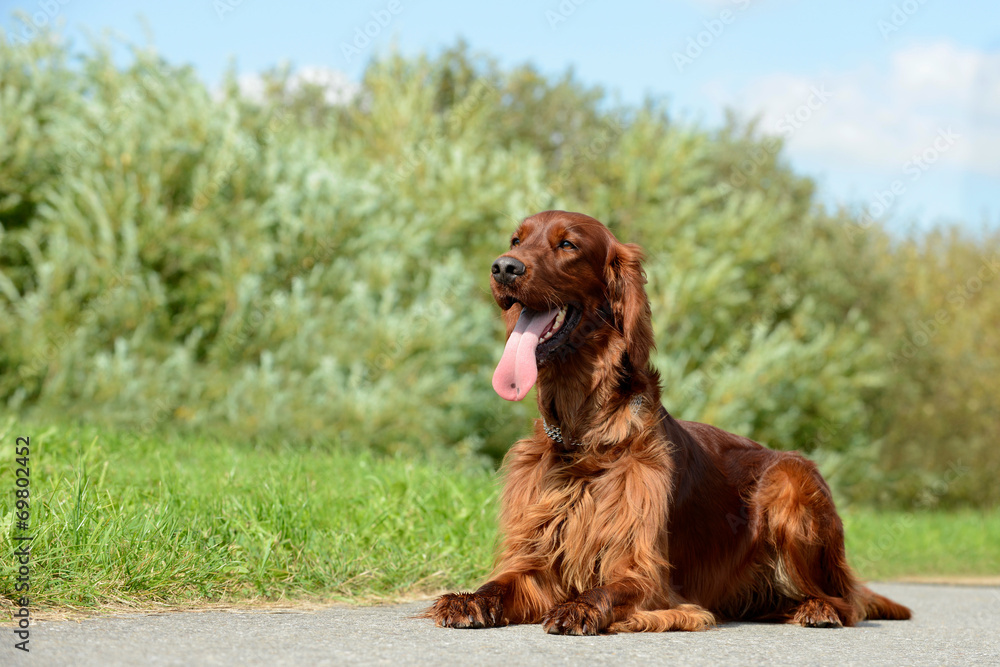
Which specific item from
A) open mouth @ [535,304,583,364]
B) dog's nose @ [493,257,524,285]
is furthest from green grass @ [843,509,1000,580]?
dog's nose @ [493,257,524,285]

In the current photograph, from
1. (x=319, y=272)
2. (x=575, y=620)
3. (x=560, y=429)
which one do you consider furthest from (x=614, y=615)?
(x=319, y=272)

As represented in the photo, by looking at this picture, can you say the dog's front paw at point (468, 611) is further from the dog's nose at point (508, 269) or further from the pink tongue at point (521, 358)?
the dog's nose at point (508, 269)

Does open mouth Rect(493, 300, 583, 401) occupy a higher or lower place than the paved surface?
higher

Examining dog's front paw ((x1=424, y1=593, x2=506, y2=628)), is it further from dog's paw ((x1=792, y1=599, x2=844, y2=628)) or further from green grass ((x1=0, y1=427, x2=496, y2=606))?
dog's paw ((x1=792, y1=599, x2=844, y2=628))

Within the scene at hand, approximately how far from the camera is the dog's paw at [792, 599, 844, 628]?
520cm

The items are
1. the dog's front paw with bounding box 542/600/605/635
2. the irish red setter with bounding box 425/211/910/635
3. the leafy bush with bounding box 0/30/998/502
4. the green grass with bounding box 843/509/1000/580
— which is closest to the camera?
the dog's front paw with bounding box 542/600/605/635

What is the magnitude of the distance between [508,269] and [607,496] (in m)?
1.16

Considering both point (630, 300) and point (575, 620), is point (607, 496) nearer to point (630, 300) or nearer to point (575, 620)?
point (575, 620)

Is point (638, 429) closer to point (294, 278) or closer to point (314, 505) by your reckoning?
point (314, 505)

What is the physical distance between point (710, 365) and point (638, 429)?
13103mm

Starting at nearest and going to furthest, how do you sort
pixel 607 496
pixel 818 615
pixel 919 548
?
pixel 607 496 → pixel 818 615 → pixel 919 548

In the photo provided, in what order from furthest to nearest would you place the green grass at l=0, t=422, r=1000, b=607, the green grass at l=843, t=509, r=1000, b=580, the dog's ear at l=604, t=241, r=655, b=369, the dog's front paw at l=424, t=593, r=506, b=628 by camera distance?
1. the green grass at l=843, t=509, r=1000, b=580
2. the dog's ear at l=604, t=241, r=655, b=369
3. the green grass at l=0, t=422, r=1000, b=607
4. the dog's front paw at l=424, t=593, r=506, b=628

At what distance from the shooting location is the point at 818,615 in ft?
17.1

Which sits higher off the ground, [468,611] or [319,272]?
[319,272]
